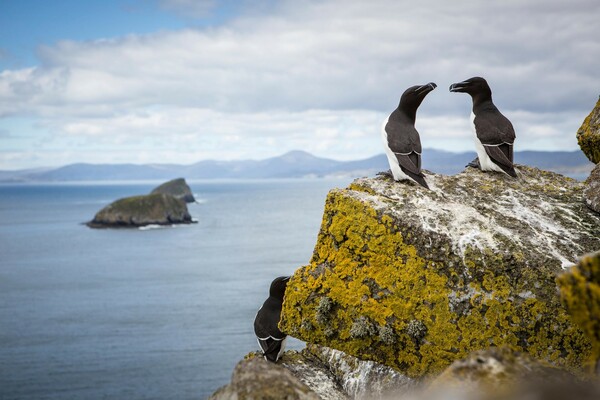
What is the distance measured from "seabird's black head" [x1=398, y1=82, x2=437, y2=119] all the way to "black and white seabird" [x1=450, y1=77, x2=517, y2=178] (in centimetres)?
115

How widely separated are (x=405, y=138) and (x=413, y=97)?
0.83 metres

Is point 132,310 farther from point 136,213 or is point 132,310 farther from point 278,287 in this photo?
point 136,213

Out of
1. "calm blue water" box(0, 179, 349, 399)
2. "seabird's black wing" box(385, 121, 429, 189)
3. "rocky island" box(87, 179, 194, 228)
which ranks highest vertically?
"seabird's black wing" box(385, 121, 429, 189)

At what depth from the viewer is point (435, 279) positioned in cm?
786

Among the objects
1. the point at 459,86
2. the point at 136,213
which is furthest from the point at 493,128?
the point at 136,213

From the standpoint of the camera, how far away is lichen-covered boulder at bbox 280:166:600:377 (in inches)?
298

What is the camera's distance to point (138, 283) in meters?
87.2

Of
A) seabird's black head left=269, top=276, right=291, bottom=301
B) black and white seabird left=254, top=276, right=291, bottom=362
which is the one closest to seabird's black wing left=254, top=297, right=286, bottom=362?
black and white seabird left=254, top=276, right=291, bottom=362

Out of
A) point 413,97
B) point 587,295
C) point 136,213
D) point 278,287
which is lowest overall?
point 136,213

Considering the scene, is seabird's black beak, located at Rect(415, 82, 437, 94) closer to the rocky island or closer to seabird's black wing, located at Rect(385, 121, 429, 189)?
seabird's black wing, located at Rect(385, 121, 429, 189)

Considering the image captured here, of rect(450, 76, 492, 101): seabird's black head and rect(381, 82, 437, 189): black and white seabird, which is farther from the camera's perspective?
rect(450, 76, 492, 101): seabird's black head

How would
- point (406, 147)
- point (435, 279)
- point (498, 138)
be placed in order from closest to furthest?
point (435, 279) < point (406, 147) < point (498, 138)

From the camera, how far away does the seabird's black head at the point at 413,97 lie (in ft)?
33.5

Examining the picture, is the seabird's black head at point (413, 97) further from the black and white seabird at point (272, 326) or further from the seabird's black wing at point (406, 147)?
the black and white seabird at point (272, 326)
